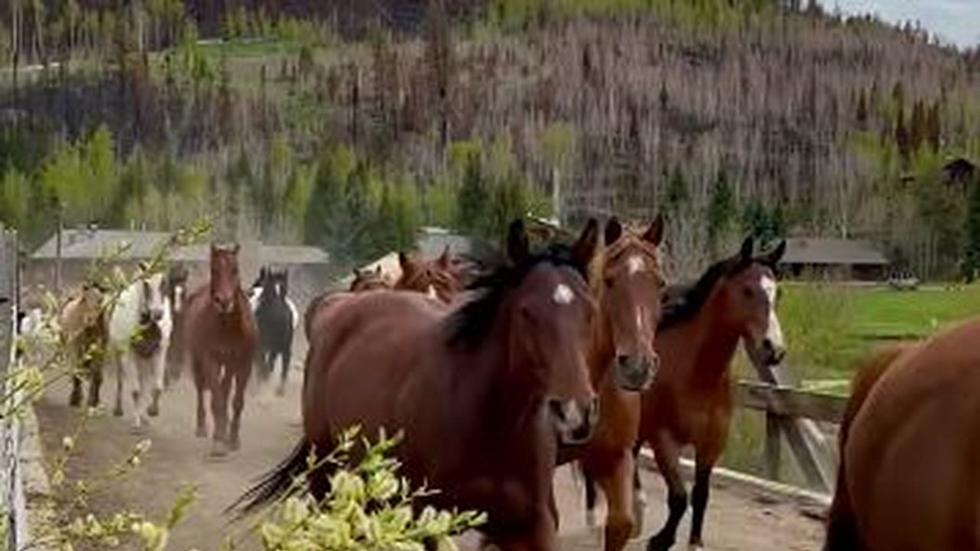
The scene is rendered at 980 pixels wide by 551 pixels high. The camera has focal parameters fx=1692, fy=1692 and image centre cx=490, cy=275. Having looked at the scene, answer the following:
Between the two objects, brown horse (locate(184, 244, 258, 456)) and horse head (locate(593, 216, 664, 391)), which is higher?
horse head (locate(593, 216, 664, 391))

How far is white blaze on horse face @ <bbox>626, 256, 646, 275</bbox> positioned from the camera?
781 cm

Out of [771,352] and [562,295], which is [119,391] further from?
[562,295]

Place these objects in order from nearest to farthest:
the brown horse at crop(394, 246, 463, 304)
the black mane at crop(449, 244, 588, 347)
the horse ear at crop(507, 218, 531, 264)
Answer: the black mane at crop(449, 244, 588, 347) → the horse ear at crop(507, 218, 531, 264) → the brown horse at crop(394, 246, 463, 304)

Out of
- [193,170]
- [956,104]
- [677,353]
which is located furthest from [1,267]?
[956,104]

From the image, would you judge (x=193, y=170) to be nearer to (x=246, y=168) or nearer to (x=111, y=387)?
(x=246, y=168)

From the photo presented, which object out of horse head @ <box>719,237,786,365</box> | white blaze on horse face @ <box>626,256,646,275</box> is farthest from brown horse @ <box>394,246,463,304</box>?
white blaze on horse face @ <box>626,256,646,275</box>

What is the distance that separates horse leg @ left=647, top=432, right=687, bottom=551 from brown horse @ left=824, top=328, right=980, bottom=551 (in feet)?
13.1

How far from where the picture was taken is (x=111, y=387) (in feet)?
62.6

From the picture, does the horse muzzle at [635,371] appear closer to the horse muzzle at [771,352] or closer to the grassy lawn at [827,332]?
the grassy lawn at [827,332]

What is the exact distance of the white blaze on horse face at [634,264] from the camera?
307 inches

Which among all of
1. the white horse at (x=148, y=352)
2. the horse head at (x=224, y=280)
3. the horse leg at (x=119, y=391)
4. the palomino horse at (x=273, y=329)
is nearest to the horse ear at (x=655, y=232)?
the horse head at (x=224, y=280)

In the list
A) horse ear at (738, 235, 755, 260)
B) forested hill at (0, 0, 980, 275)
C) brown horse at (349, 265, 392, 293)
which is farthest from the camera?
forested hill at (0, 0, 980, 275)

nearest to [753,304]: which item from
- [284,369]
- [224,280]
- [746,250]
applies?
[746,250]

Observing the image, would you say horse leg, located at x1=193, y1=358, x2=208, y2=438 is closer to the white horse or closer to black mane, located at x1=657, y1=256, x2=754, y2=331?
the white horse
